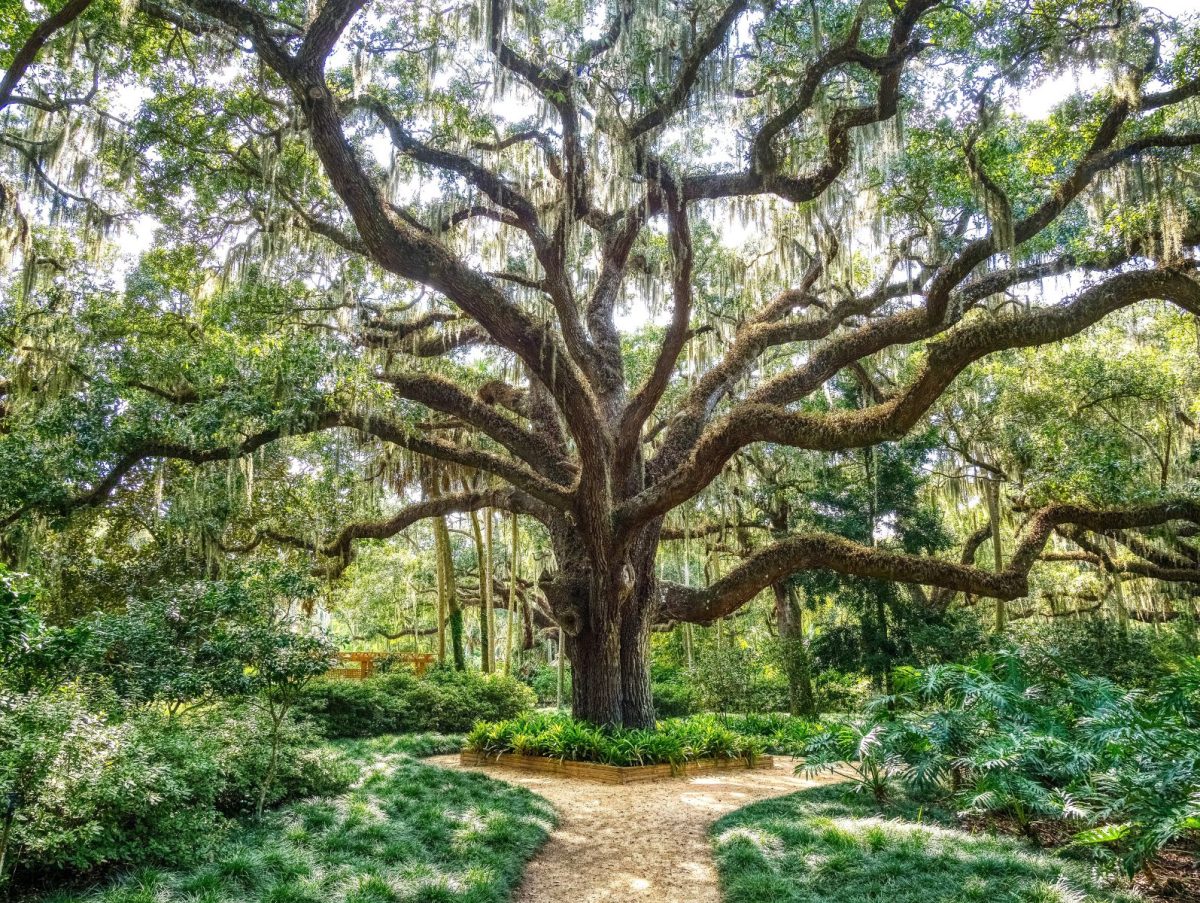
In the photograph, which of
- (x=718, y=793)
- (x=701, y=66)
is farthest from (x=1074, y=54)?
(x=718, y=793)

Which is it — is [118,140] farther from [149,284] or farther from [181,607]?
[181,607]

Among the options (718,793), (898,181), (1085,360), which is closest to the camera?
(718,793)

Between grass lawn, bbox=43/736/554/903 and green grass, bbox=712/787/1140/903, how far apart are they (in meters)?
1.58

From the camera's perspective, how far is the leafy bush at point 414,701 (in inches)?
432

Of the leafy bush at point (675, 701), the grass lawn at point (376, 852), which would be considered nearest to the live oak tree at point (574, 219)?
the grass lawn at point (376, 852)

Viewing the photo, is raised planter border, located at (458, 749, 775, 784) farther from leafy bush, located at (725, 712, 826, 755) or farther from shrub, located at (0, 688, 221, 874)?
shrub, located at (0, 688, 221, 874)

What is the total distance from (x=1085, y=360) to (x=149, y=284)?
13.1 meters

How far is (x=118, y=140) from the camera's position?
25.4 ft

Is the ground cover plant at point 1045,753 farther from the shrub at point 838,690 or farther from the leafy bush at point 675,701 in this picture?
the leafy bush at point 675,701

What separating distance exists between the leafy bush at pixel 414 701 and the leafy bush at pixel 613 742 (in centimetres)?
242

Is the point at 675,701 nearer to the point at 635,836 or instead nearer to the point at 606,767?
the point at 606,767

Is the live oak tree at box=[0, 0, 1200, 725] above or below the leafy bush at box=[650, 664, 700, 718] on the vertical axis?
above

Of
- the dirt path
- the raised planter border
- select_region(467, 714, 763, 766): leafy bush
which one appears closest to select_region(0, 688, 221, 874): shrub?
the dirt path

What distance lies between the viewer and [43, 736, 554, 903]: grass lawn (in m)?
3.83
